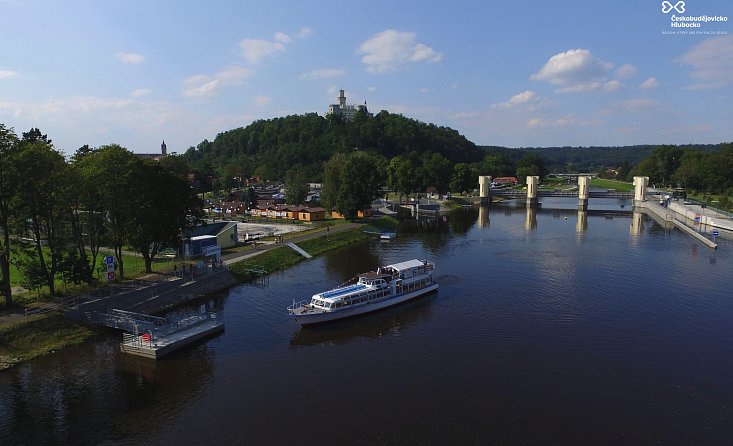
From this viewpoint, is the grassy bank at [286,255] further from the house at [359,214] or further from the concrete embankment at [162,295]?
the house at [359,214]

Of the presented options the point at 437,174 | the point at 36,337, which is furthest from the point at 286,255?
the point at 437,174

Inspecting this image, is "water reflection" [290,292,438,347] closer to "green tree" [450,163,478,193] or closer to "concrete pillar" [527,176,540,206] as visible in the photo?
"concrete pillar" [527,176,540,206]

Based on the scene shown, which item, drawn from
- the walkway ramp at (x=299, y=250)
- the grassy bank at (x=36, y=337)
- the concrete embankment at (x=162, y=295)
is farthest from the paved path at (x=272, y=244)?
the grassy bank at (x=36, y=337)

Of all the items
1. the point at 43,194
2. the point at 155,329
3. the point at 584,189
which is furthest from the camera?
the point at 584,189

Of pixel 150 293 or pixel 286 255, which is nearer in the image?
pixel 150 293

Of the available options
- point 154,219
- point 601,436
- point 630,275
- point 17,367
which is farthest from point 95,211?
point 630,275

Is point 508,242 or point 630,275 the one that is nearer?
point 630,275

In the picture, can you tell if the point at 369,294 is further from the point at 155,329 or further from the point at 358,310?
the point at 155,329

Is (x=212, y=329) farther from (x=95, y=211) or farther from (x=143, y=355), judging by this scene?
(x=95, y=211)
